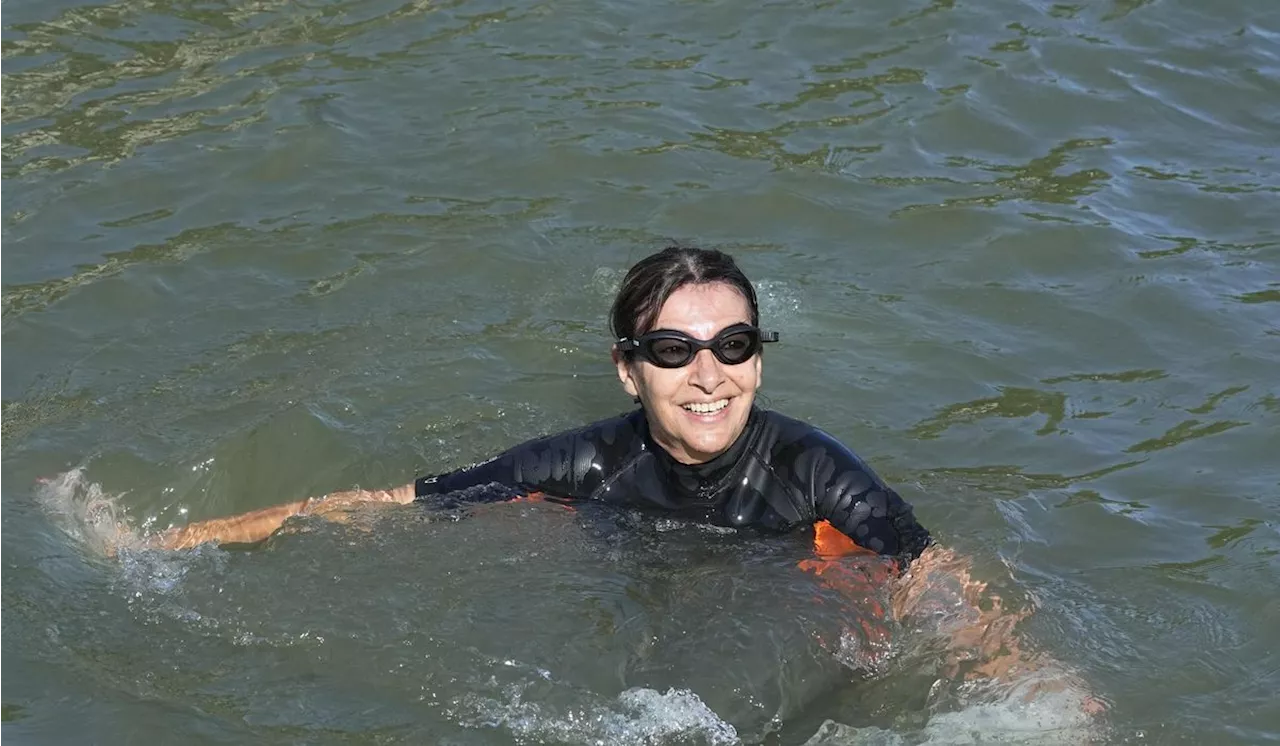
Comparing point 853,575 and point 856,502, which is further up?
point 856,502

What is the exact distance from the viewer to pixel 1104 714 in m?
4.91

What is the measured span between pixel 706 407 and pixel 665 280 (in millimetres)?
426

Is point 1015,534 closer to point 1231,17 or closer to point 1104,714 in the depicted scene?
point 1104,714

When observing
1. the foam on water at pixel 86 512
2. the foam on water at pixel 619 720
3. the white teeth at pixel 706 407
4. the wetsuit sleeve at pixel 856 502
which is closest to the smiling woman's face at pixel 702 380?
the white teeth at pixel 706 407

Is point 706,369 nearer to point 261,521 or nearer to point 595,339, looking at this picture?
point 261,521

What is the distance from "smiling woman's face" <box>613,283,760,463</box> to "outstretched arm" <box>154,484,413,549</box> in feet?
3.67

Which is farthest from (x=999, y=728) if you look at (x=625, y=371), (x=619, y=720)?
(x=625, y=371)

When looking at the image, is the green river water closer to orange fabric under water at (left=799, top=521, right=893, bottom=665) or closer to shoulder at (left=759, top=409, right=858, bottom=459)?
orange fabric under water at (left=799, top=521, right=893, bottom=665)

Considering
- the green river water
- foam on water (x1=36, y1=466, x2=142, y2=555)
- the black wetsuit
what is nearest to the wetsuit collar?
the black wetsuit

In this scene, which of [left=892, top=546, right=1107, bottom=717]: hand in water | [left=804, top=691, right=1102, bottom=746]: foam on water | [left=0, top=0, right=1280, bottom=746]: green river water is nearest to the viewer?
[left=804, top=691, right=1102, bottom=746]: foam on water

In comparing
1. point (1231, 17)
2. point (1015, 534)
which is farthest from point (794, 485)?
point (1231, 17)

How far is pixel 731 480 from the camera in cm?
565

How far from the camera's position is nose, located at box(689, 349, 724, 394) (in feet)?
17.1

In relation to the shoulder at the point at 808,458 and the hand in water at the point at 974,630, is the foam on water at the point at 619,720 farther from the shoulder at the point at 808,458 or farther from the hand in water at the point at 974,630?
the shoulder at the point at 808,458
